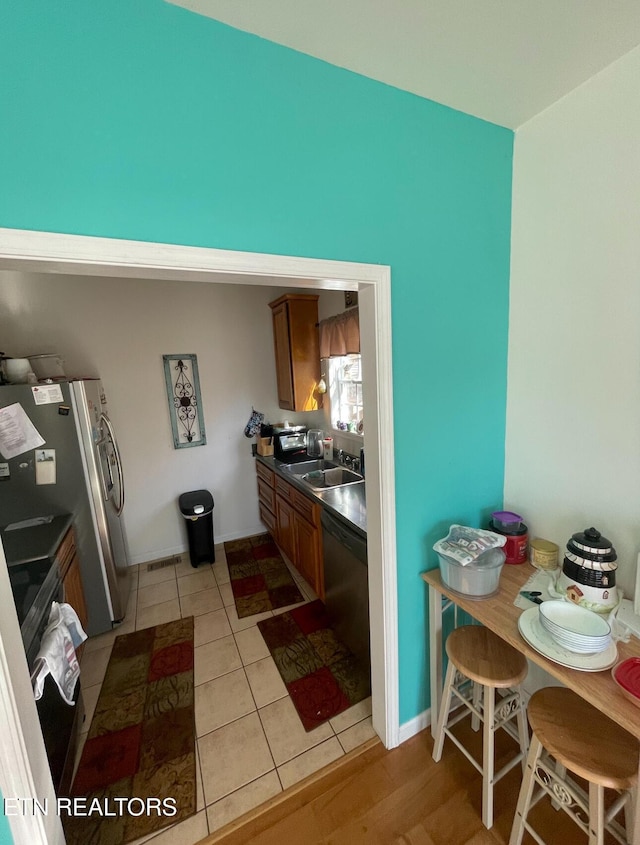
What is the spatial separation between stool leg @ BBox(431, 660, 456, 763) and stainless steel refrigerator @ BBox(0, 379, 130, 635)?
2.14 m

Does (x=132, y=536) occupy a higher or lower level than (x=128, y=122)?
lower

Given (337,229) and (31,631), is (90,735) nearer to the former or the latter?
(31,631)

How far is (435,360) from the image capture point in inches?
56.0

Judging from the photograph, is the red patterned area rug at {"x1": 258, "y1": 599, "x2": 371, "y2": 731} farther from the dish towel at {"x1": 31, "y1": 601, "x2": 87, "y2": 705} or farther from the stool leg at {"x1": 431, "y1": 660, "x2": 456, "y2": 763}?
the dish towel at {"x1": 31, "y1": 601, "x2": 87, "y2": 705}

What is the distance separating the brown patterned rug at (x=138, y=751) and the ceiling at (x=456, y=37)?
2758 mm

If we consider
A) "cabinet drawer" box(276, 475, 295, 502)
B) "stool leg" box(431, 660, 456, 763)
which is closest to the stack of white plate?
"stool leg" box(431, 660, 456, 763)

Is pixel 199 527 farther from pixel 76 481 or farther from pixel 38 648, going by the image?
pixel 38 648

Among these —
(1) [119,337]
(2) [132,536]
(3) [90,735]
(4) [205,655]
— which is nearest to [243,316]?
(1) [119,337]

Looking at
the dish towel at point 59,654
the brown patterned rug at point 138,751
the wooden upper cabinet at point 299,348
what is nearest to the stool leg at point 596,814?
the brown patterned rug at point 138,751

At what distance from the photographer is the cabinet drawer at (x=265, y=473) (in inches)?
122

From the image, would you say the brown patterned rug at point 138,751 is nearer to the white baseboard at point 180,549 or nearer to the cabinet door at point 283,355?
the white baseboard at point 180,549

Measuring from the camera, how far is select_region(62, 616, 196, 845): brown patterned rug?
1.34m

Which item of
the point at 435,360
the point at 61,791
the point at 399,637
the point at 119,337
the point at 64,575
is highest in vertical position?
the point at 119,337

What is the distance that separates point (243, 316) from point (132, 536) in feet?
7.77
